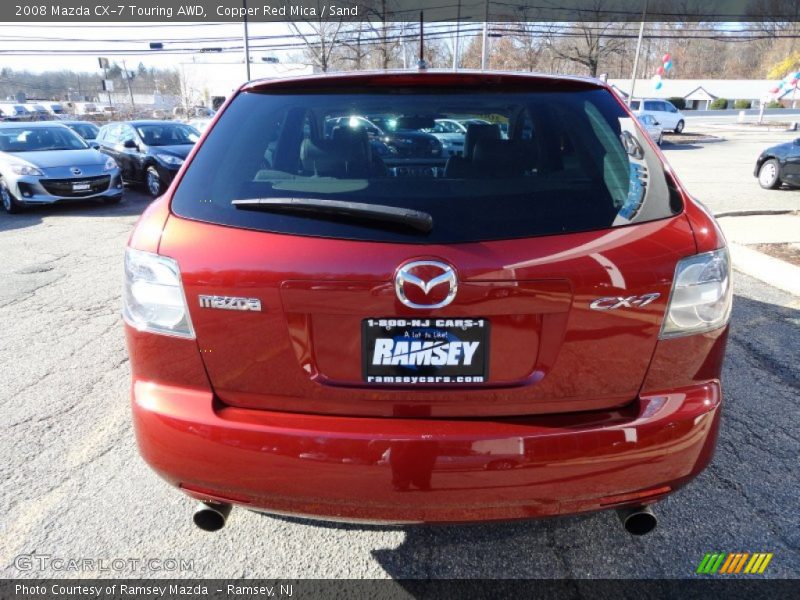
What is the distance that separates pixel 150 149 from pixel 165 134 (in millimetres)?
973

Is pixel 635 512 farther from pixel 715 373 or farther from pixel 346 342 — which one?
pixel 346 342

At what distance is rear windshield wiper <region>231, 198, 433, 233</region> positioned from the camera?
63.2 inches

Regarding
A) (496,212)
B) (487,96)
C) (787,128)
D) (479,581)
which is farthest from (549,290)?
(787,128)

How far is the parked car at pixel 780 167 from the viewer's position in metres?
12.1

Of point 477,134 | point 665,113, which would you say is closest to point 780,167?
point 477,134

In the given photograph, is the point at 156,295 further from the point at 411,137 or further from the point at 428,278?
the point at 411,137

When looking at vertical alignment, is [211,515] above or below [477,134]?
below

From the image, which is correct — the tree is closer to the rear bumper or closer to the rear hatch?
the rear hatch

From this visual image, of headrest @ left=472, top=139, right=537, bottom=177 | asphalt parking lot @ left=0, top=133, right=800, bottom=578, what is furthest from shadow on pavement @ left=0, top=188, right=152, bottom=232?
headrest @ left=472, top=139, right=537, bottom=177

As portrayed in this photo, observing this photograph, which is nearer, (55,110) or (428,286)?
(428,286)

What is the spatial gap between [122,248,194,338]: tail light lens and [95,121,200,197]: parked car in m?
10.5

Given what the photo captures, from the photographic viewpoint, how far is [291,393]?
5.64 feet

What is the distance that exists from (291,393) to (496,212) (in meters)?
0.83

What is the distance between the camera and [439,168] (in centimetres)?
203
